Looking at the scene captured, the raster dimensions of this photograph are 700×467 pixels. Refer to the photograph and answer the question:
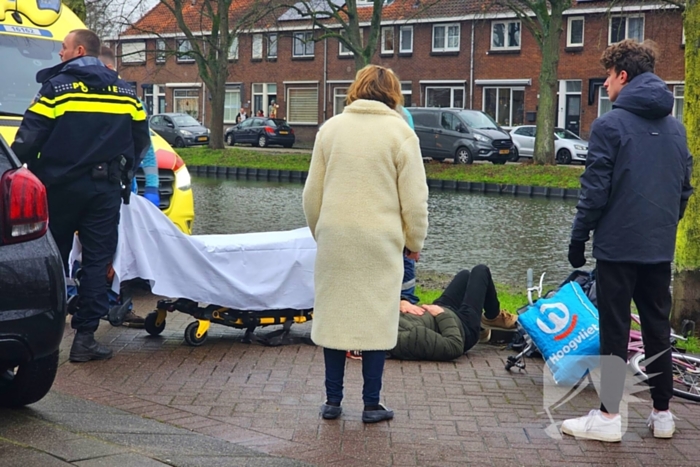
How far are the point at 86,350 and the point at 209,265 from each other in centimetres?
97

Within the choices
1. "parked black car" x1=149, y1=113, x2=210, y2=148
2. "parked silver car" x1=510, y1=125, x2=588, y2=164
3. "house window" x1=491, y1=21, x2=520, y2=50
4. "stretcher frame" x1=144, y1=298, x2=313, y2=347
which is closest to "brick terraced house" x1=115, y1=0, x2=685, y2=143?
"house window" x1=491, y1=21, x2=520, y2=50

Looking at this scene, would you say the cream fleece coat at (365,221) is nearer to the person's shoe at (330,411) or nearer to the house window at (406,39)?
the person's shoe at (330,411)

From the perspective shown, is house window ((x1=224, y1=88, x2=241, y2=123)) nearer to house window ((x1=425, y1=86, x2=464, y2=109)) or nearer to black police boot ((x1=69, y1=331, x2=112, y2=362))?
house window ((x1=425, y1=86, x2=464, y2=109))

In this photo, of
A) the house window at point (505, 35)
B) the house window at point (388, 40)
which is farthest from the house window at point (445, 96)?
the house window at point (388, 40)

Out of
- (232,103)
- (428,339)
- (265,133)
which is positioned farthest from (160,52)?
(428,339)

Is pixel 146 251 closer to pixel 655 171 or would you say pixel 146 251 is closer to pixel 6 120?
pixel 6 120

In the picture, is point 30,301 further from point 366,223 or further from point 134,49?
point 134,49

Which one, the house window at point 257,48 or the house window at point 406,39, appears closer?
the house window at point 406,39

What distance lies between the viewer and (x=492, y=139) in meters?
33.3

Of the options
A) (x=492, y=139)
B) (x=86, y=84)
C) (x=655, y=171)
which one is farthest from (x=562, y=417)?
(x=492, y=139)

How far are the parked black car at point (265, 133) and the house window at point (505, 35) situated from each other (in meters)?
10.6

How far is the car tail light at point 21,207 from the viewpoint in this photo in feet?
14.8

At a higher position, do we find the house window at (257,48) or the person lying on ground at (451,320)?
the house window at (257,48)

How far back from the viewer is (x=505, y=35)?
4638 centimetres
